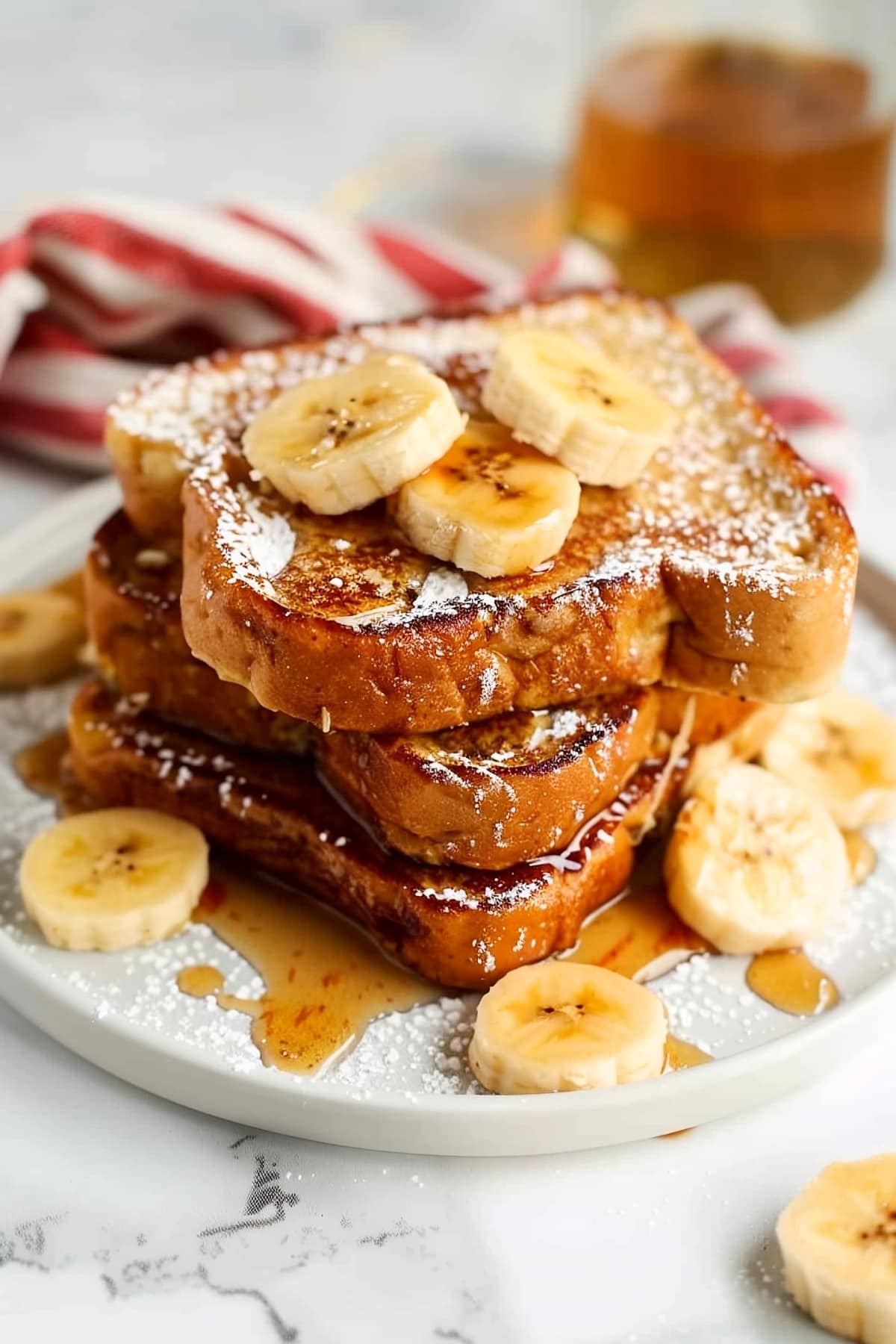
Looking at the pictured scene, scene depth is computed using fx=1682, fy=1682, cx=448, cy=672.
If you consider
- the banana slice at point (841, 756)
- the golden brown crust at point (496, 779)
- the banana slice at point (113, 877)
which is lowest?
the banana slice at point (113, 877)

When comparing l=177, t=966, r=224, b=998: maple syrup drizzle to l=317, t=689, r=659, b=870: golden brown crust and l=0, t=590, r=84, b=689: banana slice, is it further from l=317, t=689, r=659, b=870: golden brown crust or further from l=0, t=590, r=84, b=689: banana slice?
l=0, t=590, r=84, b=689: banana slice

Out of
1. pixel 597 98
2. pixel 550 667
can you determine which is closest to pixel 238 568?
pixel 550 667

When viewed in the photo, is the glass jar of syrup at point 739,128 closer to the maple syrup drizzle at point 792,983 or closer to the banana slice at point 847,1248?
the maple syrup drizzle at point 792,983

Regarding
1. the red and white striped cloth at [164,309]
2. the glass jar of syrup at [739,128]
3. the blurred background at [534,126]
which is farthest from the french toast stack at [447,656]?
the glass jar of syrup at [739,128]

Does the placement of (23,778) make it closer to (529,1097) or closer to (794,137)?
(529,1097)

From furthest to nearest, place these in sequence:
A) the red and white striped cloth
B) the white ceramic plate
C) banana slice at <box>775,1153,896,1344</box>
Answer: the red and white striped cloth, the white ceramic plate, banana slice at <box>775,1153,896,1344</box>

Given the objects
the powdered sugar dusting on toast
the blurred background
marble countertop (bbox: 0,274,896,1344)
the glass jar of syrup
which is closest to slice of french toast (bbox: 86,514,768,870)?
the powdered sugar dusting on toast
